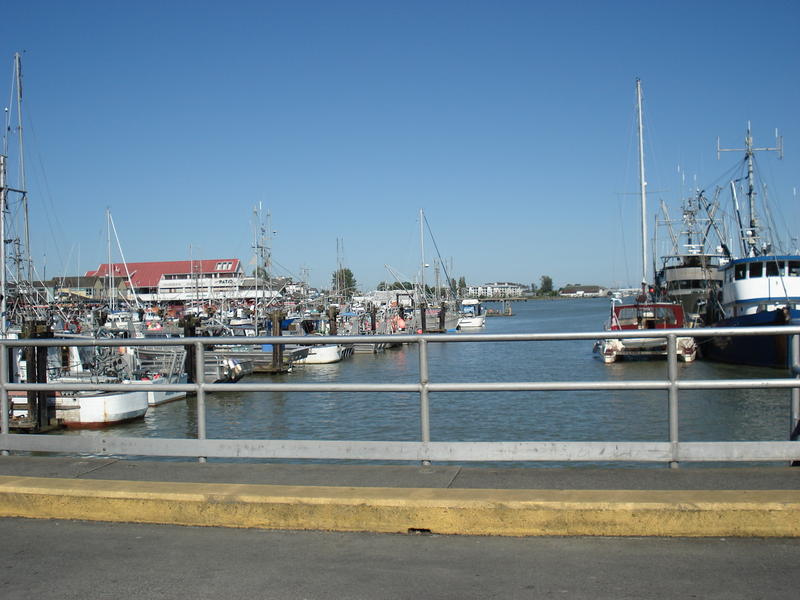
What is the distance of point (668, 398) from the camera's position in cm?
616

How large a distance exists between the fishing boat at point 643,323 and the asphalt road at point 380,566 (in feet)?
5.46

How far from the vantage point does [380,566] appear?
187 inches

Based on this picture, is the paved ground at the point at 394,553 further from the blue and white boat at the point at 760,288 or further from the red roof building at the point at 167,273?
the red roof building at the point at 167,273

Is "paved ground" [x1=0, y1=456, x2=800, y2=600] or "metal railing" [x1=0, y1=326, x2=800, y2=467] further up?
"metal railing" [x1=0, y1=326, x2=800, y2=467]

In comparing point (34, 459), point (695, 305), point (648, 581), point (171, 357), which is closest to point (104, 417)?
point (171, 357)

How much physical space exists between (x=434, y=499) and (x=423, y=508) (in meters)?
0.11

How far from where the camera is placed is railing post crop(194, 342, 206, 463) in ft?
22.1

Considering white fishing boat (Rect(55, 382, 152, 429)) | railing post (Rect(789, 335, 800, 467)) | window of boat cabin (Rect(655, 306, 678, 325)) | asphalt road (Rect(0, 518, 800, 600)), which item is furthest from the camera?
window of boat cabin (Rect(655, 306, 678, 325))

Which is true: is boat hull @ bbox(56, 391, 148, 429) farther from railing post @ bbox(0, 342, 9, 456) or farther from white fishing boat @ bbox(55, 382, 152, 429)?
railing post @ bbox(0, 342, 9, 456)

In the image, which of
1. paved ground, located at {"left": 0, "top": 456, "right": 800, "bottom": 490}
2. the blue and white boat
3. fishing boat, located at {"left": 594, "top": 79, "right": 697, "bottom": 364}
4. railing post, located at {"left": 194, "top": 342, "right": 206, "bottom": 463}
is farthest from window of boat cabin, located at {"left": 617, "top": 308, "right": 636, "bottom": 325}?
railing post, located at {"left": 194, "top": 342, "right": 206, "bottom": 463}

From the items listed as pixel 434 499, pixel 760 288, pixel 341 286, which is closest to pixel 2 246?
pixel 434 499

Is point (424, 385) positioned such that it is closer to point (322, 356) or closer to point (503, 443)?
point (503, 443)

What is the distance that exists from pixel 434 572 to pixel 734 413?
15.5 feet

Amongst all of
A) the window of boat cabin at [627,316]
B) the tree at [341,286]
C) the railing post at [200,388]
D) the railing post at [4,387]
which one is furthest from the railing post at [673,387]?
the tree at [341,286]
